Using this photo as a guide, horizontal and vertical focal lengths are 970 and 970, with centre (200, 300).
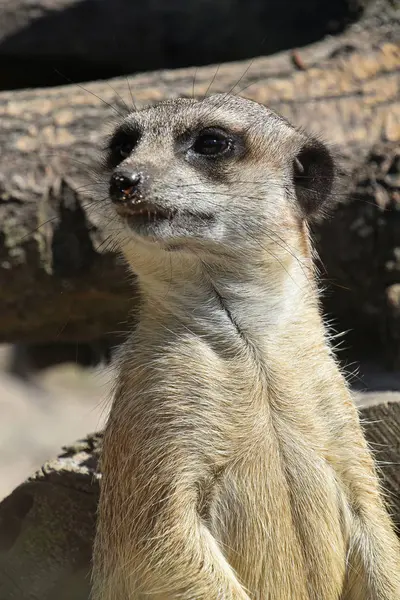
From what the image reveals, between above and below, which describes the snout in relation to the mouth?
above

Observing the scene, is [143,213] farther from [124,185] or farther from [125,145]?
[125,145]

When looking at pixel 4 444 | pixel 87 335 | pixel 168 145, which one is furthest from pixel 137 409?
pixel 87 335

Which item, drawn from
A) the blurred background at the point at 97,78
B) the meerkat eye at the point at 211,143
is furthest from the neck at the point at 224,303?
the blurred background at the point at 97,78

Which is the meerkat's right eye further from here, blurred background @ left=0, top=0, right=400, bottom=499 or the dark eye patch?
blurred background @ left=0, top=0, right=400, bottom=499

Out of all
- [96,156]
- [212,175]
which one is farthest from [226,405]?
[96,156]

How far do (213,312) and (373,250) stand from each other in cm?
249

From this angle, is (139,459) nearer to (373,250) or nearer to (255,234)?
(255,234)

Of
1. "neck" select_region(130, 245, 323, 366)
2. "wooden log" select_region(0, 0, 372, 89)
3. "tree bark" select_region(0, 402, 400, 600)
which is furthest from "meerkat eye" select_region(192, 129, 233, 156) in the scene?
"wooden log" select_region(0, 0, 372, 89)

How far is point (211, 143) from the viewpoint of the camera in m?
3.28

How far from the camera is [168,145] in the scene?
3.31m

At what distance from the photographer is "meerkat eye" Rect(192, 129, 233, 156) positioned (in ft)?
10.7

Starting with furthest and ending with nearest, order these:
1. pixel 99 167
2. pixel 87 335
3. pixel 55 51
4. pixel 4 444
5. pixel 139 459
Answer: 1. pixel 55 51
2. pixel 87 335
3. pixel 4 444
4. pixel 99 167
5. pixel 139 459

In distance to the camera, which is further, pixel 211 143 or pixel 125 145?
pixel 125 145

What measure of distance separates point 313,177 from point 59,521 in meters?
1.62
